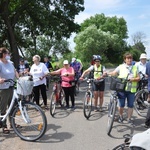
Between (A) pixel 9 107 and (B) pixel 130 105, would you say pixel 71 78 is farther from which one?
(A) pixel 9 107

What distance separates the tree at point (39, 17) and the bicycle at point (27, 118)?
45.2 ft

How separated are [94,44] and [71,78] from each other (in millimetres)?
49458

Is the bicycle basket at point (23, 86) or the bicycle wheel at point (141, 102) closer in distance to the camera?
the bicycle basket at point (23, 86)

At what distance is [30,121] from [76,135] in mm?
1112

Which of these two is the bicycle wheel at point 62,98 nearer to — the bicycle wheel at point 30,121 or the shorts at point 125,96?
the shorts at point 125,96

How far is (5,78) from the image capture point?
6145 millimetres

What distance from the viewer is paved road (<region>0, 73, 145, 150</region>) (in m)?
5.50

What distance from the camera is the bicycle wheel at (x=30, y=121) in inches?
223

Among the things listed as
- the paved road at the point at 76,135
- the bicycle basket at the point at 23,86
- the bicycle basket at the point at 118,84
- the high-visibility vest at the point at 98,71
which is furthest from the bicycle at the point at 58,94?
the bicycle basket at the point at 23,86

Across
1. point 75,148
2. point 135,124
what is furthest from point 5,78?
point 135,124

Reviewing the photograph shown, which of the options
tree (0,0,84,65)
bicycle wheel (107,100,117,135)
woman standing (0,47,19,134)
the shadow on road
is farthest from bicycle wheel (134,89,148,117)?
tree (0,0,84,65)

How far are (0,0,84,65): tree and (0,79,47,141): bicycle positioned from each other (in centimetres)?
1378

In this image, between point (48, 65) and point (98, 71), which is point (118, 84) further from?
point (48, 65)

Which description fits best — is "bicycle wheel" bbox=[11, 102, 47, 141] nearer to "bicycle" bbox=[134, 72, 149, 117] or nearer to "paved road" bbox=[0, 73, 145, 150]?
"paved road" bbox=[0, 73, 145, 150]
